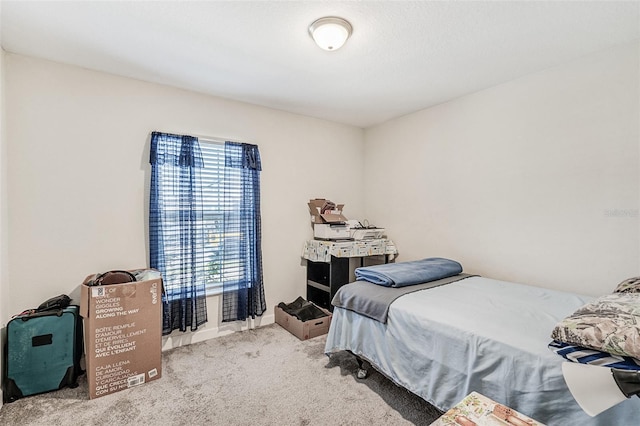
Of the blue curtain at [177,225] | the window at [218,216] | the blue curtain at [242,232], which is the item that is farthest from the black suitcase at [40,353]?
the blue curtain at [242,232]

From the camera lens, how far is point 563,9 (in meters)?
1.69

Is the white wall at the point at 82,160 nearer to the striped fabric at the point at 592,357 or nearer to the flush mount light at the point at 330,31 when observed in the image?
the flush mount light at the point at 330,31

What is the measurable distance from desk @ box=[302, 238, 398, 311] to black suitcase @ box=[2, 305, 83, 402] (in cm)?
214

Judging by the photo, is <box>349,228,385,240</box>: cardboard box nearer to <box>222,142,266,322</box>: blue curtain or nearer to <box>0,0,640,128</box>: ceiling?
<box>222,142,266,322</box>: blue curtain

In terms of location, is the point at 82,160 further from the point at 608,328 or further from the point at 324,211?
the point at 608,328

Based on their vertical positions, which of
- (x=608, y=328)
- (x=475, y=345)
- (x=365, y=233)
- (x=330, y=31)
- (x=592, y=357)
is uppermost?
(x=330, y=31)

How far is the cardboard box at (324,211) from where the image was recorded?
3441mm

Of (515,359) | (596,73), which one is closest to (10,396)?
(515,359)

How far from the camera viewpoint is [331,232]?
3418 millimetres

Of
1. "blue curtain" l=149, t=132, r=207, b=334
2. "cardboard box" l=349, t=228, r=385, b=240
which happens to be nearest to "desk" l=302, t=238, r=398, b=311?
"cardboard box" l=349, t=228, r=385, b=240

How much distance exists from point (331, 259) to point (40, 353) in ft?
7.76

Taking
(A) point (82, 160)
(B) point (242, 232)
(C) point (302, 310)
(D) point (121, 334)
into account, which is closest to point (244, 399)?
(D) point (121, 334)

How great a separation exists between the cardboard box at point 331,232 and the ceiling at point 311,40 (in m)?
1.47

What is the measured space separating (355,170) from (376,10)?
8.07ft
